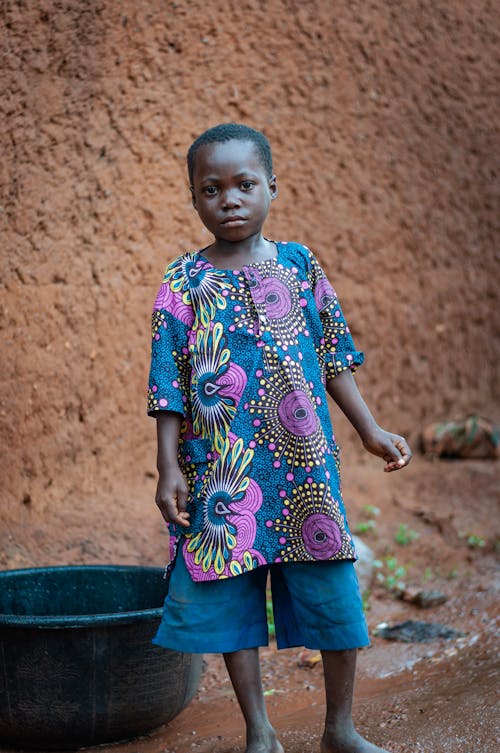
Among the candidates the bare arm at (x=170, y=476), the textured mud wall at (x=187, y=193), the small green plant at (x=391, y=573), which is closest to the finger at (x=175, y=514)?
the bare arm at (x=170, y=476)

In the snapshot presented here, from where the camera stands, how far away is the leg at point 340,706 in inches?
85.2

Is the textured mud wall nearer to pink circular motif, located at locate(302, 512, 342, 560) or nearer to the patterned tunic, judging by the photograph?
the patterned tunic

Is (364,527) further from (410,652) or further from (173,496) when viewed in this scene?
(173,496)

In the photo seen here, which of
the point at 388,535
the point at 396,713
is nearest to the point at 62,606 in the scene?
the point at 396,713

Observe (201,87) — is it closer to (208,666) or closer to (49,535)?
(49,535)

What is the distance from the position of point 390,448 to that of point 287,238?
7.31ft

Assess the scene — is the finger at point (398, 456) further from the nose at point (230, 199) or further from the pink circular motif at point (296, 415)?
the nose at point (230, 199)

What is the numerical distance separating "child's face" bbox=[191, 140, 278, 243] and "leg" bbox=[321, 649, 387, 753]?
1058 mm

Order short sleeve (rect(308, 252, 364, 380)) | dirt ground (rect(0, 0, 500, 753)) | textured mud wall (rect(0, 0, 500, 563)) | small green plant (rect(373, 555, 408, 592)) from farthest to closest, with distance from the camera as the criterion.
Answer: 1. small green plant (rect(373, 555, 408, 592))
2. textured mud wall (rect(0, 0, 500, 563))
3. dirt ground (rect(0, 0, 500, 753))
4. short sleeve (rect(308, 252, 364, 380))

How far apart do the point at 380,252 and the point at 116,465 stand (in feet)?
6.11

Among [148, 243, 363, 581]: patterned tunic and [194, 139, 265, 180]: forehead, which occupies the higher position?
[194, 139, 265, 180]: forehead

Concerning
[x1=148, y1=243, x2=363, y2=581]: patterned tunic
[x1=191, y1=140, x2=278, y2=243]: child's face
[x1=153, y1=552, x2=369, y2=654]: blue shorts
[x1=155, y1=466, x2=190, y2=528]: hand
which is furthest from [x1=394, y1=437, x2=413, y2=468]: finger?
[x1=191, y1=140, x2=278, y2=243]: child's face

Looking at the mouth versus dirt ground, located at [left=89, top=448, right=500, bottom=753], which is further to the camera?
dirt ground, located at [left=89, top=448, right=500, bottom=753]

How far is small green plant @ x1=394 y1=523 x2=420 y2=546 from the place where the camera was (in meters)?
4.25
